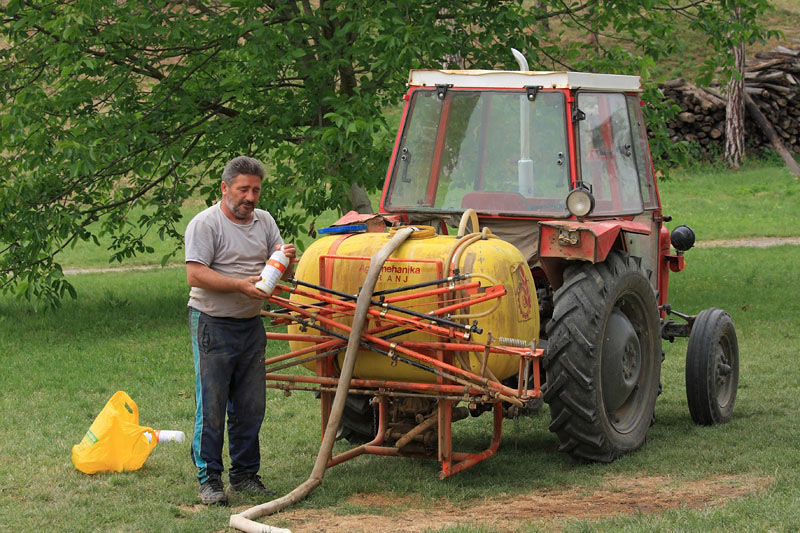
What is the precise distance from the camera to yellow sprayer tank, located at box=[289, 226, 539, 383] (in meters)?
5.80

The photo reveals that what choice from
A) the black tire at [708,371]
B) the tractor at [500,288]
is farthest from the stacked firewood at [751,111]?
the tractor at [500,288]

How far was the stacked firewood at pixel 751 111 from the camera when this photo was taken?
26.6 meters

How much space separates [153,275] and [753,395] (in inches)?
466

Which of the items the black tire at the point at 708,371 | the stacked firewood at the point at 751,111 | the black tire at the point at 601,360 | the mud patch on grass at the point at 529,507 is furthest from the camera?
the stacked firewood at the point at 751,111

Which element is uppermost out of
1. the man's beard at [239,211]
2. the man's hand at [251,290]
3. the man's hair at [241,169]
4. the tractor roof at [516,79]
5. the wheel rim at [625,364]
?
the tractor roof at [516,79]

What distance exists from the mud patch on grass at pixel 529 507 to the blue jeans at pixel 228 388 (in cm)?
60

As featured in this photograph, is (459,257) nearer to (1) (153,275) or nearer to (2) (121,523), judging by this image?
(2) (121,523)

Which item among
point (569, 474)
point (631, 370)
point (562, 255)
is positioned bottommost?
point (569, 474)

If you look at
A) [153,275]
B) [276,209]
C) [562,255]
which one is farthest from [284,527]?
[153,275]

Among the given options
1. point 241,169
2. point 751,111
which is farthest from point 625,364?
point 751,111

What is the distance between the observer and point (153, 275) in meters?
18.2

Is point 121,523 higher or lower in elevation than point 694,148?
lower

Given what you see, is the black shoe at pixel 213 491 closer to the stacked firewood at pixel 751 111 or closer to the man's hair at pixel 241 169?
the man's hair at pixel 241 169

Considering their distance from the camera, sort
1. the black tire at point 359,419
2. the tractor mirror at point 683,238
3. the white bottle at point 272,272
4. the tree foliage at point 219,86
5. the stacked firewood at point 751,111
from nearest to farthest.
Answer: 1. the white bottle at point 272,272
2. the black tire at point 359,419
3. the tractor mirror at point 683,238
4. the tree foliage at point 219,86
5. the stacked firewood at point 751,111
